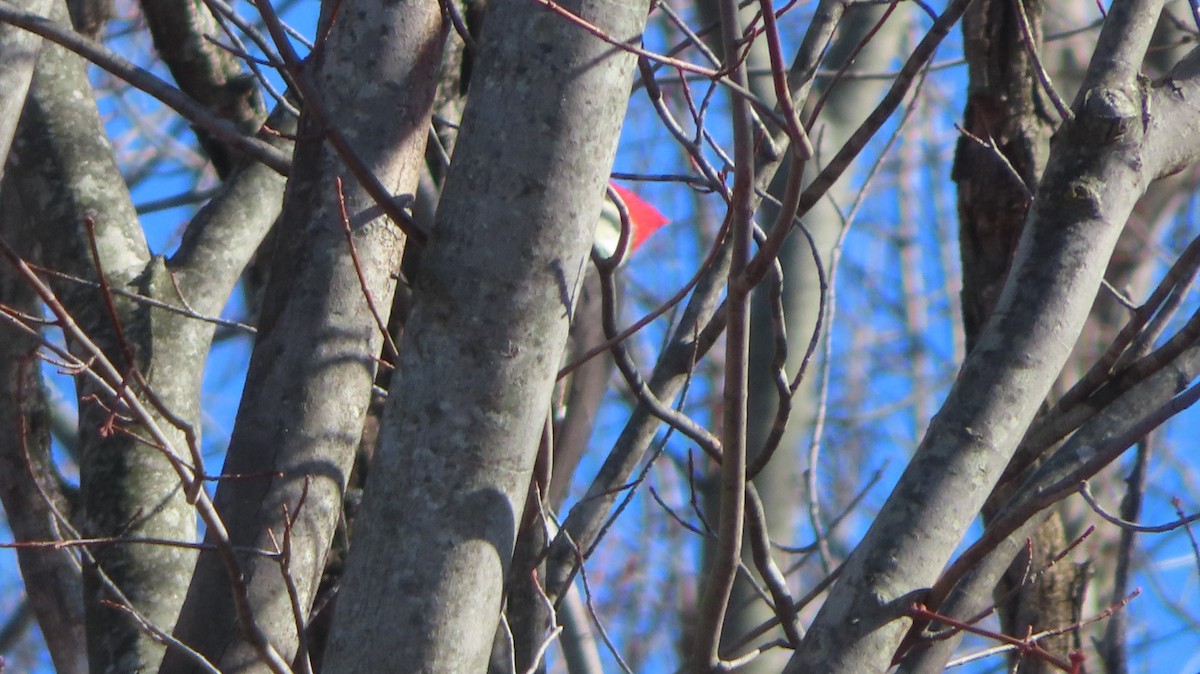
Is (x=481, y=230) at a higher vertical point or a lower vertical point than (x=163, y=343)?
lower

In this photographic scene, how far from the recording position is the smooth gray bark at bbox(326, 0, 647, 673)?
130 centimetres

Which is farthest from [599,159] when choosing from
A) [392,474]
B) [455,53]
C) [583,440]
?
[583,440]

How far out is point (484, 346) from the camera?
4.35 feet

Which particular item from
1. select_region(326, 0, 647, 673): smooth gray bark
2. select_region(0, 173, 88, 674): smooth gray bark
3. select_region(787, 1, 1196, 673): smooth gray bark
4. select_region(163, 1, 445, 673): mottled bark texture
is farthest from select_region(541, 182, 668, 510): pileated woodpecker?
select_region(326, 0, 647, 673): smooth gray bark

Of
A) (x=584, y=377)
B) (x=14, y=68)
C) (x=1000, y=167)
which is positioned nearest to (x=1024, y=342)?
(x=1000, y=167)

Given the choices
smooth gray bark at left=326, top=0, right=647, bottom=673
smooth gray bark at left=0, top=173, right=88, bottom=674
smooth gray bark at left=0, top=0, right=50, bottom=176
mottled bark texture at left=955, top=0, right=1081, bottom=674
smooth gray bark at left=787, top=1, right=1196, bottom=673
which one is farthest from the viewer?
mottled bark texture at left=955, top=0, right=1081, bottom=674

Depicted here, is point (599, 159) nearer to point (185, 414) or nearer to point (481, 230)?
point (481, 230)

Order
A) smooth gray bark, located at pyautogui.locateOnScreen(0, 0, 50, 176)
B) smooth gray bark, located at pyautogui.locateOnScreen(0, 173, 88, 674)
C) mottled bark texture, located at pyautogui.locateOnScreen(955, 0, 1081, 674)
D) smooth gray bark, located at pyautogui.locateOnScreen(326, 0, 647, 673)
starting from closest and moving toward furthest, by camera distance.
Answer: smooth gray bark, located at pyautogui.locateOnScreen(326, 0, 647, 673) < smooth gray bark, located at pyautogui.locateOnScreen(0, 0, 50, 176) < smooth gray bark, located at pyautogui.locateOnScreen(0, 173, 88, 674) < mottled bark texture, located at pyautogui.locateOnScreen(955, 0, 1081, 674)

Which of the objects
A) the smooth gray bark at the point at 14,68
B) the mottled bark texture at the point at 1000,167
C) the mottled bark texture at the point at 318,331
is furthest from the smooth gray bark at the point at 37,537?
the mottled bark texture at the point at 1000,167

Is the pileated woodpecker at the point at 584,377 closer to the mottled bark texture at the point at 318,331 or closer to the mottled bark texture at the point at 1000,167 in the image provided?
the mottled bark texture at the point at 1000,167

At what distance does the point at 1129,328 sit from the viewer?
65.2 inches

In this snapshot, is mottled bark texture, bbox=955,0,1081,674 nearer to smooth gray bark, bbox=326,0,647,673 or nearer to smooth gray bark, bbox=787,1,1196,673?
smooth gray bark, bbox=787,1,1196,673

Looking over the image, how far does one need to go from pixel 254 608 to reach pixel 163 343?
66 centimetres

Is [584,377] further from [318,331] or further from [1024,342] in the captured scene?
[1024,342]
